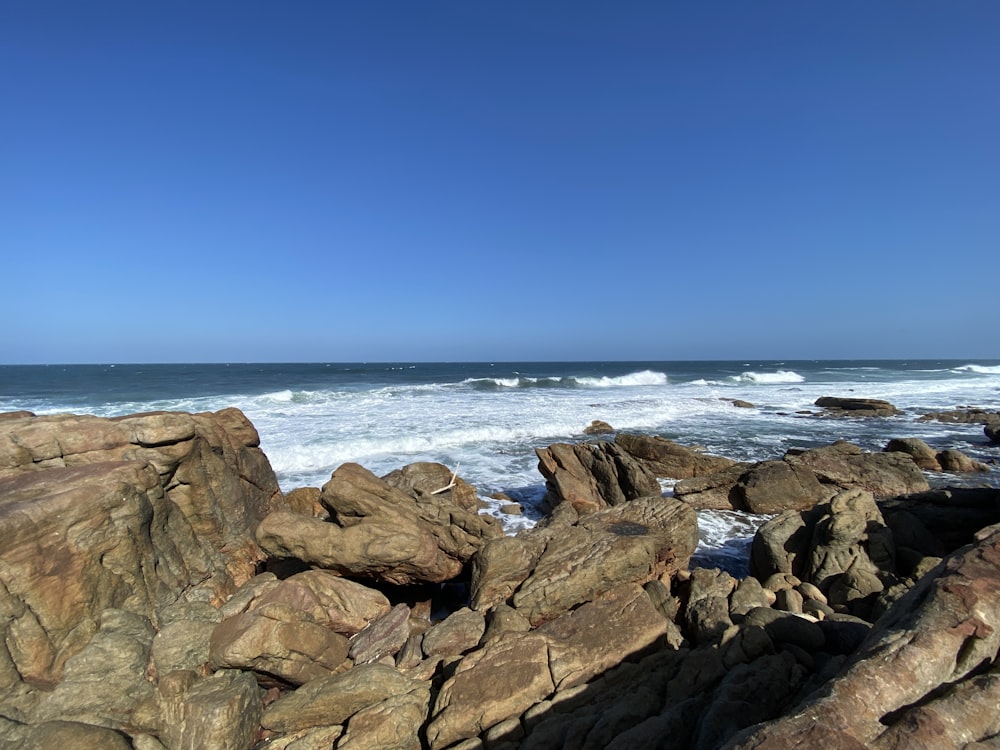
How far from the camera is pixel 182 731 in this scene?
4.84m

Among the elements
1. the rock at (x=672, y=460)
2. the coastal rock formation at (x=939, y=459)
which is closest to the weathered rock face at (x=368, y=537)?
the rock at (x=672, y=460)

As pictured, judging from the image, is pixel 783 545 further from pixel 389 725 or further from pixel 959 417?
pixel 959 417

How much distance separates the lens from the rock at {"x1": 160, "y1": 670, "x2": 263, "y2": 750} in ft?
15.6

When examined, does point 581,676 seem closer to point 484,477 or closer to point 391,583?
point 391,583

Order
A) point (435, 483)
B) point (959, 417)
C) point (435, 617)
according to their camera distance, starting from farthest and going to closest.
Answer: point (959, 417)
point (435, 483)
point (435, 617)

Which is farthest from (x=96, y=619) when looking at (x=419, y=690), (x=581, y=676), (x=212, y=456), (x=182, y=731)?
(x=581, y=676)

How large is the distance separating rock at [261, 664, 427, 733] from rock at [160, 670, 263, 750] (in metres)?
0.21

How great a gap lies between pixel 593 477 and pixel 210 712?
975 centimetres

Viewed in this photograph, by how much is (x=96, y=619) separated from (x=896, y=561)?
35.3 feet

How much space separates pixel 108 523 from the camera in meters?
6.14

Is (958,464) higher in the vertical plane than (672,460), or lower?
lower

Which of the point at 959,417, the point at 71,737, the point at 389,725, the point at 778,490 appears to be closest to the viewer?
the point at 71,737

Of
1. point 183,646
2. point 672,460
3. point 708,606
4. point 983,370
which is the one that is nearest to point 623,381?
point 672,460

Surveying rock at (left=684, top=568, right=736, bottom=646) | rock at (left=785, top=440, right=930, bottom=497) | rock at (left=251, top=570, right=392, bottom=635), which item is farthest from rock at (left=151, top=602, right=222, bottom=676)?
rock at (left=785, top=440, right=930, bottom=497)
